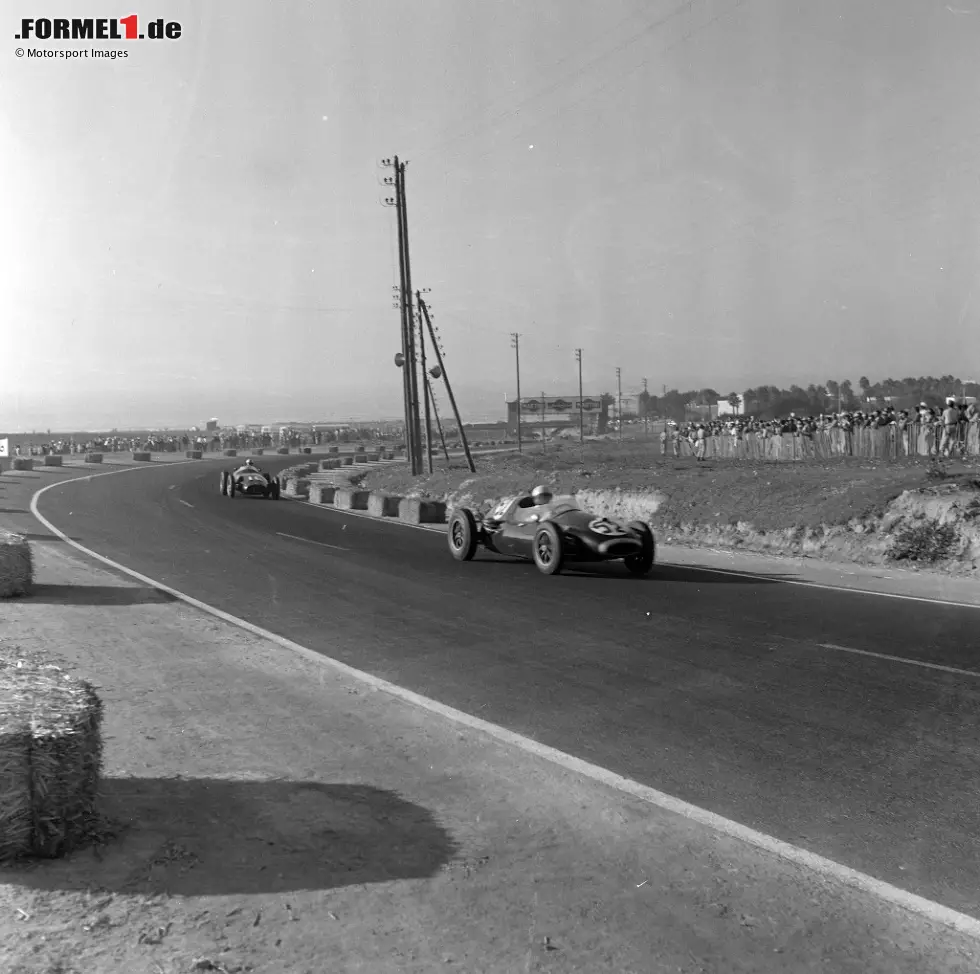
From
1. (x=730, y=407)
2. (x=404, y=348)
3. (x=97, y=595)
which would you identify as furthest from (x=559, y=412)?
(x=97, y=595)

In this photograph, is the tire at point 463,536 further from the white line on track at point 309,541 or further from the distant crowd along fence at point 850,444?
the distant crowd along fence at point 850,444

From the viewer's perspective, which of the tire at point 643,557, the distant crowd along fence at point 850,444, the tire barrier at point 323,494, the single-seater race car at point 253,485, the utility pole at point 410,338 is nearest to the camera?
the tire at point 643,557

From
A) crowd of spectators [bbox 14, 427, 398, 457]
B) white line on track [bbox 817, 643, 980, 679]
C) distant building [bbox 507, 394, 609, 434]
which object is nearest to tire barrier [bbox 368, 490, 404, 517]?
white line on track [bbox 817, 643, 980, 679]

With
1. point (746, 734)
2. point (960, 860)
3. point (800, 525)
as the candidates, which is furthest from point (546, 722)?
point (800, 525)

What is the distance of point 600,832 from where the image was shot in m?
4.62

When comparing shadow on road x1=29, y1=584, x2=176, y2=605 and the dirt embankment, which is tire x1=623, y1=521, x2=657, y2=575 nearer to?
the dirt embankment

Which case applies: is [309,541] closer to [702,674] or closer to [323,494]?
[702,674]

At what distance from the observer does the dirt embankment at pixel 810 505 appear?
15.5 metres

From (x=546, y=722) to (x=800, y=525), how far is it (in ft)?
40.6

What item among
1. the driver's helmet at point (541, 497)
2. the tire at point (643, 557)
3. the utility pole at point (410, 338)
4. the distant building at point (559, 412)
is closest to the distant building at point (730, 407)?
the distant building at point (559, 412)

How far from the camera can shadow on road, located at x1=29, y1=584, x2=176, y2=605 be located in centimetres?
1174

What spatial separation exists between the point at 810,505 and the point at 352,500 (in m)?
14.9

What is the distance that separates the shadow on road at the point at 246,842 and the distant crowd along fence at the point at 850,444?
23.7 meters

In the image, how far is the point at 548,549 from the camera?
13.9 meters
